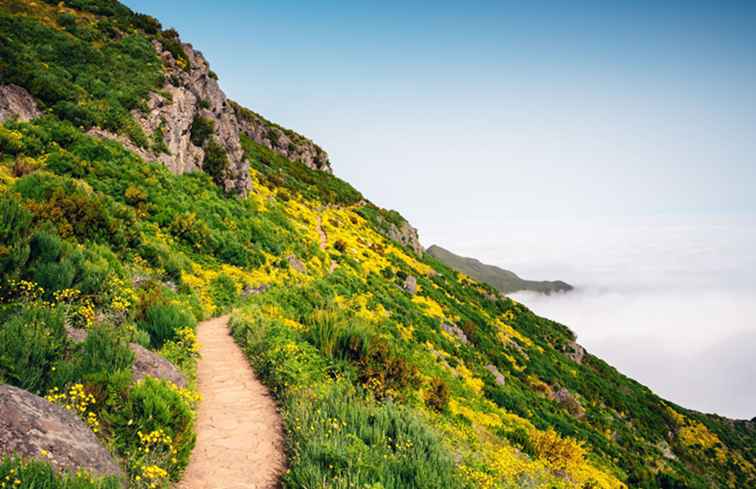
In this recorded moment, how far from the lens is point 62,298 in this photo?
8438 mm

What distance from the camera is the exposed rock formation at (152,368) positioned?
6.93 m

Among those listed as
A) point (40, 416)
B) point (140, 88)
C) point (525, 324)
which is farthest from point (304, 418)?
point (525, 324)

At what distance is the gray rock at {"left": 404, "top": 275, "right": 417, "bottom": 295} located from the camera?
3041cm

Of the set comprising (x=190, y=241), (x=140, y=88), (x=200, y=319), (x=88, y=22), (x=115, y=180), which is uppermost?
(x=88, y=22)

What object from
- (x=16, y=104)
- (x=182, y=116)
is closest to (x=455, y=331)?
(x=182, y=116)

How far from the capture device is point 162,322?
9609mm

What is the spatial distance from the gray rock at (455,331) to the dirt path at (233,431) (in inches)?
696

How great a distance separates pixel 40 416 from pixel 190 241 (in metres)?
13.7

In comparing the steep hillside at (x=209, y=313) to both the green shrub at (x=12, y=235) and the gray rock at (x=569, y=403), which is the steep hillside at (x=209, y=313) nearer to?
the green shrub at (x=12, y=235)

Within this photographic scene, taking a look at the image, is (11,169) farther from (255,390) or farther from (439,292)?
(439,292)

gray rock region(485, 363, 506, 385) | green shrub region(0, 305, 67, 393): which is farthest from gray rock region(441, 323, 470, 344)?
green shrub region(0, 305, 67, 393)

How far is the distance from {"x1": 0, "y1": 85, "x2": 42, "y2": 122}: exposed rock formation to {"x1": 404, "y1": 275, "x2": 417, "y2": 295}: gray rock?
22655mm

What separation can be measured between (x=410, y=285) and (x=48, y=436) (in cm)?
2730

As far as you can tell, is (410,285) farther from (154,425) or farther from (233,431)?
(154,425)
